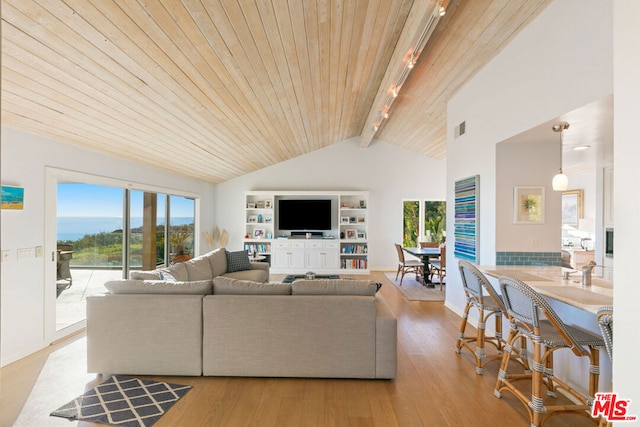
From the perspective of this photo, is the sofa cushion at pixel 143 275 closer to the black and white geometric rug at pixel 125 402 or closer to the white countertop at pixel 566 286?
the black and white geometric rug at pixel 125 402

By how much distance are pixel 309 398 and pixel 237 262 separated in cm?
334

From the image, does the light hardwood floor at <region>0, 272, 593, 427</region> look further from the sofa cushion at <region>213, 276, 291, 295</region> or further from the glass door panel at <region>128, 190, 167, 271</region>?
the glass door panel at <region>128, 190, 167, 271</region>

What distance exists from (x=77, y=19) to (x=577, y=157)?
5758mm

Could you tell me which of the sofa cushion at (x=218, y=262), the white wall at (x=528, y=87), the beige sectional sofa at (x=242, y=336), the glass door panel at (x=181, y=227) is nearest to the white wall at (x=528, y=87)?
the white wall at (x=528, y=87)

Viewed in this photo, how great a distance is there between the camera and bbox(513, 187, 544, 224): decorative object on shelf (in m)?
3.83

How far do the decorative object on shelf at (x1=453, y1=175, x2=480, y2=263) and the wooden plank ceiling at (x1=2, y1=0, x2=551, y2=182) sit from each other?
1393mm

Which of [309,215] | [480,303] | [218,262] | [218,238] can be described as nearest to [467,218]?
[480,303]

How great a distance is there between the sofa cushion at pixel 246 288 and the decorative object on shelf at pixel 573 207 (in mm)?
7314

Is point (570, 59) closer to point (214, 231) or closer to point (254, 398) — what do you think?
point (254, 398)

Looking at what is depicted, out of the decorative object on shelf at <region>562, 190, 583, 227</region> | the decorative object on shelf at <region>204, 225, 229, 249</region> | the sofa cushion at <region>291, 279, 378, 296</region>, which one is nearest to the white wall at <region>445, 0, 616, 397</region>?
the sofa cushion at <region>291, 279, 378, 296</region>

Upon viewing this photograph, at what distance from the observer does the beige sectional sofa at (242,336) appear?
2.95m

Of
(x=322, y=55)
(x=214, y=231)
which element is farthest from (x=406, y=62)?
(x=214, y=231)

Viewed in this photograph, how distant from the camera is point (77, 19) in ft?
7.19

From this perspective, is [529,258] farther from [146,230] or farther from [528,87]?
[146,230]
